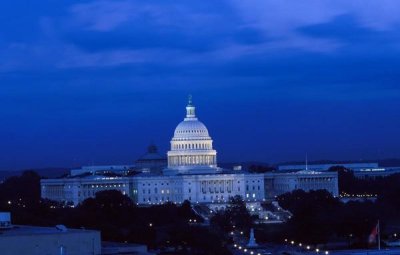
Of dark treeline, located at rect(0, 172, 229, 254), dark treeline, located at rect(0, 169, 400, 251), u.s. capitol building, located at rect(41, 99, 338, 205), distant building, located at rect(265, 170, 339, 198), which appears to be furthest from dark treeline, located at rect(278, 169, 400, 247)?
distant building, located at rect(265, 170, 339, 198)

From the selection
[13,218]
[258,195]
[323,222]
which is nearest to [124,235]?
[13,218]

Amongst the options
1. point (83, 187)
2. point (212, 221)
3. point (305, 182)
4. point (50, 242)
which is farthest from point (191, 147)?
point (50, 242)

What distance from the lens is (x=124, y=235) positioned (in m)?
86.5

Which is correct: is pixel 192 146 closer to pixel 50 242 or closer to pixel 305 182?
pixel 305 182

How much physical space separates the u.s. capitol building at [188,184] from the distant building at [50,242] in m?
95.8

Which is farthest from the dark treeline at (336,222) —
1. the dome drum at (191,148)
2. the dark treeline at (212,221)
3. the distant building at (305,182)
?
the dome drum at (191,148)

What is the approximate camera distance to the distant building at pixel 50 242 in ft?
179

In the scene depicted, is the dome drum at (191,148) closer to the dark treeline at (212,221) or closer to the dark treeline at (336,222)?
the dark treeline at (212,221)

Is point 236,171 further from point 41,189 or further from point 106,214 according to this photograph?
point 106,214

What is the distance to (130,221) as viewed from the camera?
352 feet

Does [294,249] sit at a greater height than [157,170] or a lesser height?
lesser

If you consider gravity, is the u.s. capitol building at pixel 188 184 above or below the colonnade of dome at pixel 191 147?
below

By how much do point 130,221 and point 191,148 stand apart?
6269cm

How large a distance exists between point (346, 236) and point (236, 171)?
70992mm
